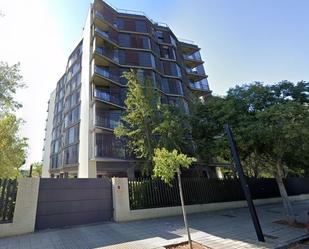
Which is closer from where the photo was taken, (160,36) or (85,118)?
(85,118)

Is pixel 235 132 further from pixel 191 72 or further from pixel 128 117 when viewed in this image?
pixel 191 72

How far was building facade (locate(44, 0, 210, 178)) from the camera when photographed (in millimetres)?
19438

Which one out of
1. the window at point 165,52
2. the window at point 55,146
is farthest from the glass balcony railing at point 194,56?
the window at point 55,146

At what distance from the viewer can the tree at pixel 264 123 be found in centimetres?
927

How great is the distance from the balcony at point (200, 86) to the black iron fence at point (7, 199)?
81.7ft

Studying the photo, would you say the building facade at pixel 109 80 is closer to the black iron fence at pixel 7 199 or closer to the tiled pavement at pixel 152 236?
the black iron fence at pixel 7 199

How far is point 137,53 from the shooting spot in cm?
2447

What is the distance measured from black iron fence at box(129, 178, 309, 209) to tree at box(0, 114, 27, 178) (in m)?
8.45

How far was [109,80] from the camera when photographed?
70.7ft

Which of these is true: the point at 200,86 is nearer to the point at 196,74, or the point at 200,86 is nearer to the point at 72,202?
the point at 196,74

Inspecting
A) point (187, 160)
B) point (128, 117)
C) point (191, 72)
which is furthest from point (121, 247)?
point (191, 72)

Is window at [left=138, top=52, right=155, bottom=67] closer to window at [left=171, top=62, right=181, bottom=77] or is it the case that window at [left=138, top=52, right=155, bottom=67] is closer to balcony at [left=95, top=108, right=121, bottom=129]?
window at [left=171, top=62, right=181, bottom=77]

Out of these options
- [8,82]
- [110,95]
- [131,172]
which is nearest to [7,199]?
[8,82]

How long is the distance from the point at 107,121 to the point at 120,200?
1192 centimetres
